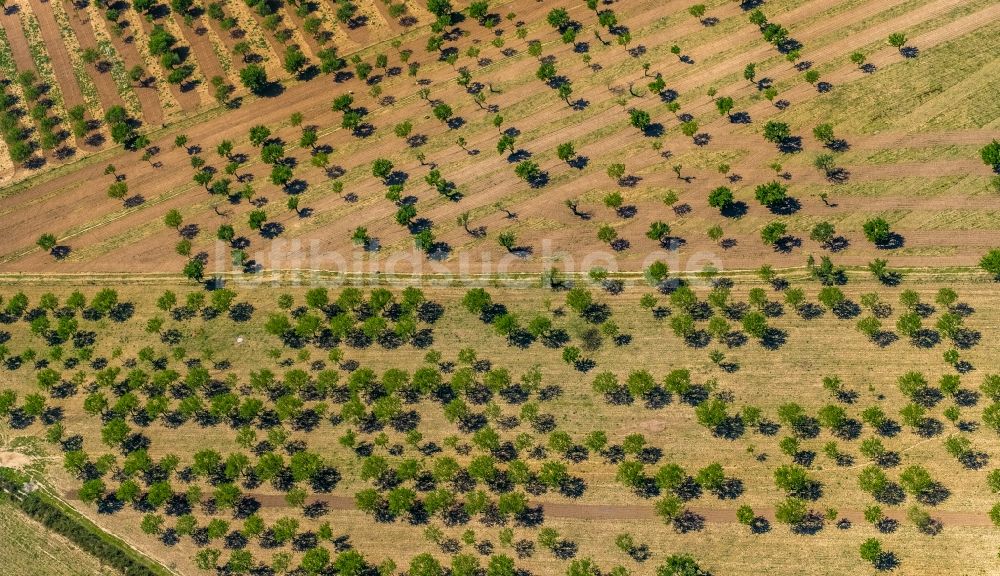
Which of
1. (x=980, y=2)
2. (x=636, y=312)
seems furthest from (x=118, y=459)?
(x=980, y=2)

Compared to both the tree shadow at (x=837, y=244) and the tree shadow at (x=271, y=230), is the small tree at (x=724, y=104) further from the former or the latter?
the tree shadow at (x=271, y=230)

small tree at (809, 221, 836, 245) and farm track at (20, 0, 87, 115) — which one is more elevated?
farm track at (20, 0, 87, 115)

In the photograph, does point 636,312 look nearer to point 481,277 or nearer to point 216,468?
point 481,277

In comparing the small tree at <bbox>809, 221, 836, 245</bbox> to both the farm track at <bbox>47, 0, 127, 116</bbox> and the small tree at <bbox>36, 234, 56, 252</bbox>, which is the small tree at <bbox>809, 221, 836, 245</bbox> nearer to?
the small tree at <bbox>36, 234, 56, 252</bbox>

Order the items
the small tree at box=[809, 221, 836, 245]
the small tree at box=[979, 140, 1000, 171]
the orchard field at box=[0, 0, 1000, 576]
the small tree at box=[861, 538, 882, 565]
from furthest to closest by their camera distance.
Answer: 1. the small tree at box=[979, 140, 1000, 171]
2. the small tree at box=[809, 221, 836, 245]
3. the orchard field at box=[0, 0, 1000, 576]
4. the small tree at box=[861, 538, 882, 565]

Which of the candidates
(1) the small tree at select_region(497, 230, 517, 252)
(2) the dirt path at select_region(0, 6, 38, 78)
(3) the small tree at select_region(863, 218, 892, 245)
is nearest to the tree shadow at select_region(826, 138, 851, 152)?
(3) the small tree at select_region(863, 218, 892, 245)

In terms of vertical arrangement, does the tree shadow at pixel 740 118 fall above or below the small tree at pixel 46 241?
above

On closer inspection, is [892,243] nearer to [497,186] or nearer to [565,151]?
[565,151]

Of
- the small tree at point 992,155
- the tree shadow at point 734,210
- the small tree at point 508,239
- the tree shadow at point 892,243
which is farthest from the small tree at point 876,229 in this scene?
the small tree at point 508,239

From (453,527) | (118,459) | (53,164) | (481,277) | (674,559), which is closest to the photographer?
(674,559)
